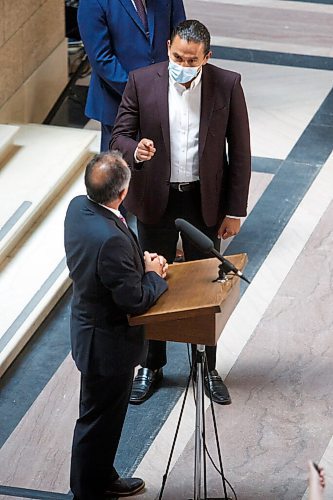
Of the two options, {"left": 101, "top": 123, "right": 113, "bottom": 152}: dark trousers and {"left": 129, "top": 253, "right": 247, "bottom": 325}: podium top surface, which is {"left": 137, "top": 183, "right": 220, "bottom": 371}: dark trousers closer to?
{"left": 129, "top": 253, "right": 247, "bottom": 325}: podium top surface

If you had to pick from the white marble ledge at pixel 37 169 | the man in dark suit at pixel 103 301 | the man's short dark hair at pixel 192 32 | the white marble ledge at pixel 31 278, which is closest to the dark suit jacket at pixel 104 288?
the man in dark suit at pixel 103 301

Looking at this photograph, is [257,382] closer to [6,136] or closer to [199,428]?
[199,428]

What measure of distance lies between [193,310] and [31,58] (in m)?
4.60

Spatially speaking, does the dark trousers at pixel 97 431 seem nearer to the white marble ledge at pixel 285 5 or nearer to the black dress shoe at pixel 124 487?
the black dress shoe at pixel 124 487

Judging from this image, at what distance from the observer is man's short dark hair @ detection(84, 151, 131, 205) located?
13.7ft

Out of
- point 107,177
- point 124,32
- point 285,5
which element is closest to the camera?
point 107,177

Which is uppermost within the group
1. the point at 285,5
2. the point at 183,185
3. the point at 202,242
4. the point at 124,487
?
the point at 202,242

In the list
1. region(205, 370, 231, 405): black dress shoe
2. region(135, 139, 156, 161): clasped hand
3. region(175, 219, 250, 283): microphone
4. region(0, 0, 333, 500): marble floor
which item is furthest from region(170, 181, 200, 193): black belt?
region(175, 219, 250, 283): microphone

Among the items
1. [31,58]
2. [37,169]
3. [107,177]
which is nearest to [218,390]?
[107,177]

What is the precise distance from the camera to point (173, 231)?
532 centimetres

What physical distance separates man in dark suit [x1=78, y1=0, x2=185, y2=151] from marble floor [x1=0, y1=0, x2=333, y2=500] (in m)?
1.26

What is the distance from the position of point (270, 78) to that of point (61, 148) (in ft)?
8.01

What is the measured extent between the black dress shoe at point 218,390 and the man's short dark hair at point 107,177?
60.7 inches

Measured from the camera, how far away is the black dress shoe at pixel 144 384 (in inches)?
216
